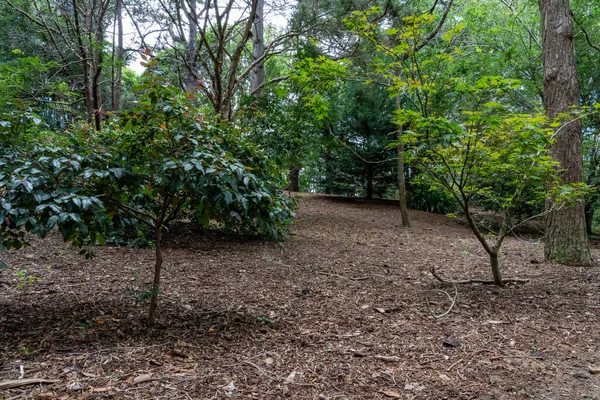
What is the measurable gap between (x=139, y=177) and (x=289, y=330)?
1471 millimetres

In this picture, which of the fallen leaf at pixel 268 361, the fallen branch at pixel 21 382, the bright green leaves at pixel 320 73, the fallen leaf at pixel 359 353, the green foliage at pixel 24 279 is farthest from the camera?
the bright green leaves at pixel 320 73

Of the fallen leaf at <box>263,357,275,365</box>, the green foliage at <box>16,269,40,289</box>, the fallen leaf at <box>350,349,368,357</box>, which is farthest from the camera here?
the green foliage at <box>16,269,40,289</box>

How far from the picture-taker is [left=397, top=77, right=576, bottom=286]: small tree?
107 inches

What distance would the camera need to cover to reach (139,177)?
7.20ft

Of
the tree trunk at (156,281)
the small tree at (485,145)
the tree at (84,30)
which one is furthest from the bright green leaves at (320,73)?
the tree at (84,30)

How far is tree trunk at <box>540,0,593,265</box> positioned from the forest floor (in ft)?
1.13

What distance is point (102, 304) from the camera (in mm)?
2779

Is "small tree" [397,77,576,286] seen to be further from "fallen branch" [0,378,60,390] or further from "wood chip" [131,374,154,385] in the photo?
"fallen branch" [0,378,60,390]

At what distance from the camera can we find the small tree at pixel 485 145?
2.73 meters

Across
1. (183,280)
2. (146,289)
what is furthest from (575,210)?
(146,289)

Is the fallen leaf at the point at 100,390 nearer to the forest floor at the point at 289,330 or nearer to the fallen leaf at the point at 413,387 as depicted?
the forest floor at the point at 289,330

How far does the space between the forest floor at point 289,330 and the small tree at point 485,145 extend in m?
0.92

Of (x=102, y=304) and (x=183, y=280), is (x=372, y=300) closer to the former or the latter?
(x=183, y=280)

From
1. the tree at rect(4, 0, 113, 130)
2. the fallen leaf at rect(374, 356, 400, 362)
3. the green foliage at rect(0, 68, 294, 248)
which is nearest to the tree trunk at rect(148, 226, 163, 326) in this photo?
the green foliage at rect(0, 68, 294, 248)
